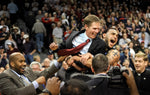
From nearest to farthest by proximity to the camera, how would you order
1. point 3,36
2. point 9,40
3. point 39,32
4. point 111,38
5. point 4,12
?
point 111,38 → point 9,40 → point 3,36 → point 39,32 → point 4,12

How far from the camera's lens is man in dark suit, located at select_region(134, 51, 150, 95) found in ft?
9.21

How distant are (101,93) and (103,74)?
23 centimetres

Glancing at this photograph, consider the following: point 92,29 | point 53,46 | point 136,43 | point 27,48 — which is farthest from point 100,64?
point 136,43

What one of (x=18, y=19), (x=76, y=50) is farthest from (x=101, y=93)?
(x=18, y=19)

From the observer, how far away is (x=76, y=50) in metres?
3.23

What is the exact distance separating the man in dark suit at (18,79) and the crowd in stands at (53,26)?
454 cm

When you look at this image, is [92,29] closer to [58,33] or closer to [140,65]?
[140,65]

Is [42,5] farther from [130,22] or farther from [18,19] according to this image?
[130,22]

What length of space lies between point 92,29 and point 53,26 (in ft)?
23.5

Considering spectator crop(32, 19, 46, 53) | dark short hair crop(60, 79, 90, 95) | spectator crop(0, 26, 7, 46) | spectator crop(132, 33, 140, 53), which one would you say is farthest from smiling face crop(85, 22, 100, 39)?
spectator crop(132, 33, 140, 53)

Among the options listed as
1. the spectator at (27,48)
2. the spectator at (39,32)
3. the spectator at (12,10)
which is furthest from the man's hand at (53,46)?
the spectator at (12,10)

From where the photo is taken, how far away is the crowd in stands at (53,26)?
29.1 ft

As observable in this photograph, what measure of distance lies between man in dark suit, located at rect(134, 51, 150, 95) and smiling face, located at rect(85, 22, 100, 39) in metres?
0.80

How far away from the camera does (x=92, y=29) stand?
10.6 ft
